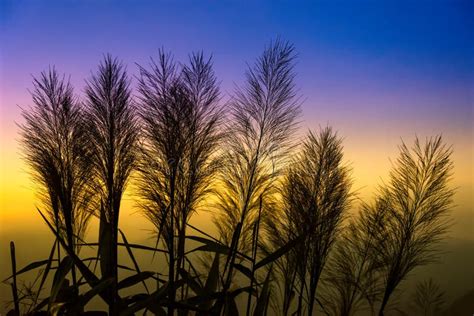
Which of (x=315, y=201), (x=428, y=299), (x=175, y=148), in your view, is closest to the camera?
(x=175, y=148)

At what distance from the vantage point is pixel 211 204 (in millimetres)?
3580

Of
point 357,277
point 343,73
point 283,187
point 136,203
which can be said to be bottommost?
point 357,277

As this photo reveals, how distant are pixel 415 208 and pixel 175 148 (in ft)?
9.19

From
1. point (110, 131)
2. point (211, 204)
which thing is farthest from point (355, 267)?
point (110, 131)

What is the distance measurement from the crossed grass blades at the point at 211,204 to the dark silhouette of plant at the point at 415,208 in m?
0.01

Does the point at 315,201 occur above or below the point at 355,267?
above

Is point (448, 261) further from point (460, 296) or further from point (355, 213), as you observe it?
point (355, 213)

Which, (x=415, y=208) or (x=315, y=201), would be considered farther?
(x=415, y=208)

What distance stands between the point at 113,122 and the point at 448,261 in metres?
3.58

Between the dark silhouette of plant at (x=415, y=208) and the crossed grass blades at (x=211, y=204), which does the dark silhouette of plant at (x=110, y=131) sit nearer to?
the crossed grass blades at (x=211, y=204)

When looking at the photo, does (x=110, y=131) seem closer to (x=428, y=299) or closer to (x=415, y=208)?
(x=415, y=208)

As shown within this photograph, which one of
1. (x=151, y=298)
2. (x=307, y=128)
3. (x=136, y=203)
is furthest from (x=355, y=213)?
(x=151, y=298)

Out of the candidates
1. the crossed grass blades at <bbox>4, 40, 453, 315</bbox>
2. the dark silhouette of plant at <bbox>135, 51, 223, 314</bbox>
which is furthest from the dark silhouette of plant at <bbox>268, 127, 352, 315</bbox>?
the dark silhouette of plant at <bbox>135, 51, 223, 314</bbox>

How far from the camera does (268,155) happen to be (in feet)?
12.5
